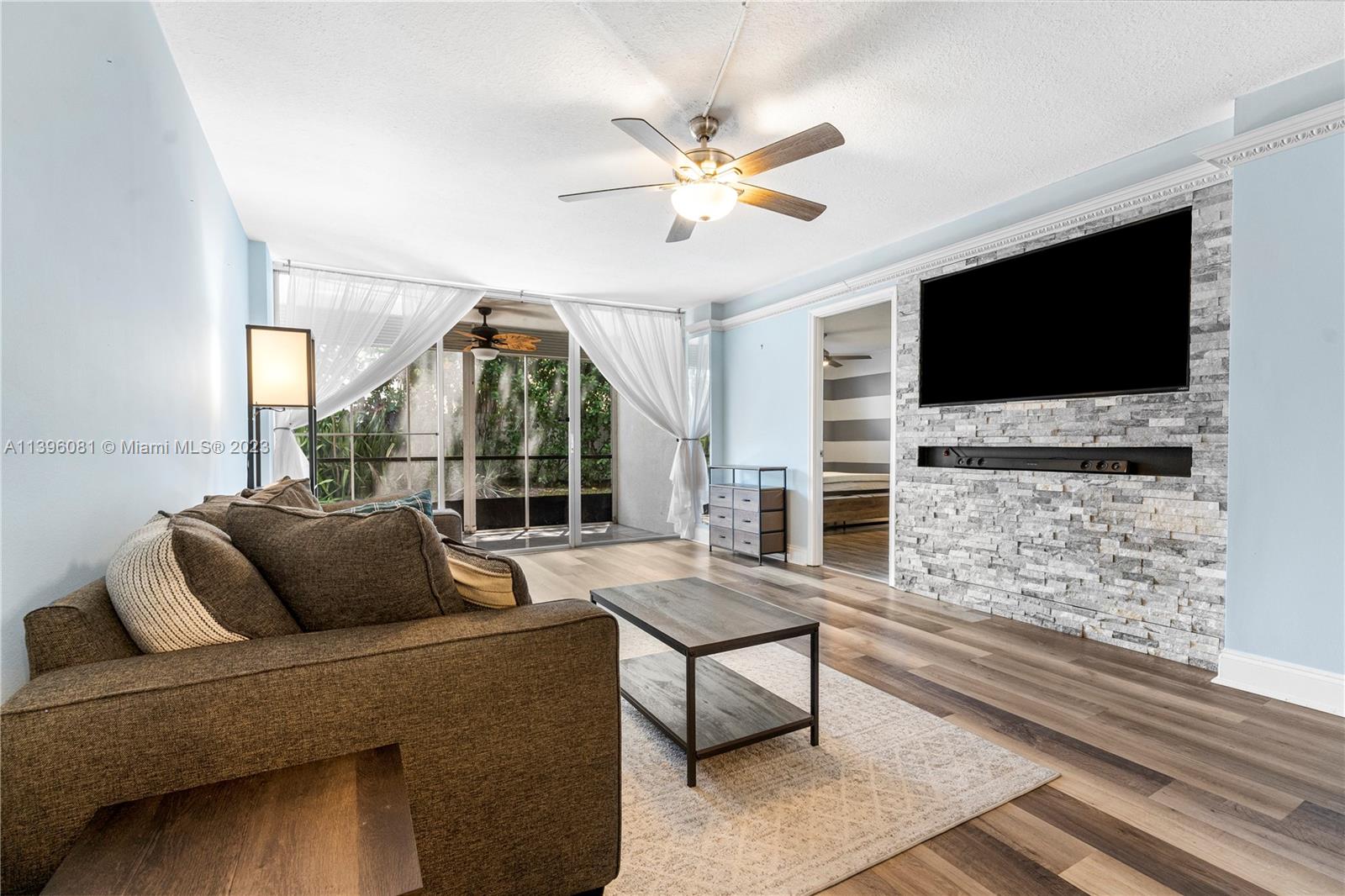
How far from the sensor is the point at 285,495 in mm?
2385

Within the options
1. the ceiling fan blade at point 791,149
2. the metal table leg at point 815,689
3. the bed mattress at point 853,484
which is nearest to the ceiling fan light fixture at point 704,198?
the ceiling fan blade at point 791,149

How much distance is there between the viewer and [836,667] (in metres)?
2.91

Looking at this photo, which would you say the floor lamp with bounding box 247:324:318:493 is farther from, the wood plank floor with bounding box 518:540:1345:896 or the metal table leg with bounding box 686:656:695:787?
the wood plank floor with bounding box 518:540:1345:896

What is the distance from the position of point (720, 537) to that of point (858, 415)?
→ 3834 millimetres

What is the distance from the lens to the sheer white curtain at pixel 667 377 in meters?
6.17

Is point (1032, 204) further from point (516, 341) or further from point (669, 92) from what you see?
point (516, 341)

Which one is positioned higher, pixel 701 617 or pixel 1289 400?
pixel 1289 400

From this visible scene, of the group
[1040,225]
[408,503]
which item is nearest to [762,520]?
Result: [1040,225]

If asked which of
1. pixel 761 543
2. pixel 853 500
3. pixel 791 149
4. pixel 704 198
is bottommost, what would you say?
pixel 761 543

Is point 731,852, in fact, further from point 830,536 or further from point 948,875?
point 830,536

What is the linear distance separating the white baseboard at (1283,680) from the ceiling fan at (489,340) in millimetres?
5500

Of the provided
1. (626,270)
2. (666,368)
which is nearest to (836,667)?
(626,270)

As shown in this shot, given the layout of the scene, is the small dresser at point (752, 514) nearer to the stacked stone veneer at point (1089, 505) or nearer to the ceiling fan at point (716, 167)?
the stacked stone veneer at point (1089, 505)

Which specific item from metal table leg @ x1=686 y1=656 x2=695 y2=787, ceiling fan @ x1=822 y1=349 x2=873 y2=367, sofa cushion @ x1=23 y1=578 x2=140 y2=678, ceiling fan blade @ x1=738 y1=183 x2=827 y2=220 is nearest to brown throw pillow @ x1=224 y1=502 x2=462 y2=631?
sofa cushion @ x1=23 y1=578 x2=140 y2=678
